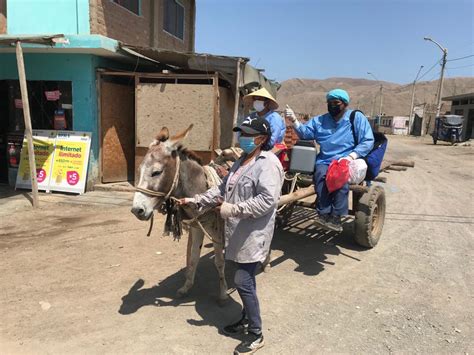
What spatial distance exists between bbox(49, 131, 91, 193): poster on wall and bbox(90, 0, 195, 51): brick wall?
247 centimetres

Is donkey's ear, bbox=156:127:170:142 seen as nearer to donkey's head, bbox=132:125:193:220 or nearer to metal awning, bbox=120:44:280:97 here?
donkey's head, bbox=132:125:193:220

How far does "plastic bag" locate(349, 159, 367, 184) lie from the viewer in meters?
4.99

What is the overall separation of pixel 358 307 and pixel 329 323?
0.50 m

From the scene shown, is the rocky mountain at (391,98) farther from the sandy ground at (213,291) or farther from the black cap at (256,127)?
the black cap at (256,127)

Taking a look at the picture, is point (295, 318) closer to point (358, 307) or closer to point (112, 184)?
point (358, 307)

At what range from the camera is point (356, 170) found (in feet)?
16.6

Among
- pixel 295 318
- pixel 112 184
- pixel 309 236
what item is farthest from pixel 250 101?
pixel 112 184

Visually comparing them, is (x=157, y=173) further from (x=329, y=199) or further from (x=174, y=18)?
(x=174, y=18)

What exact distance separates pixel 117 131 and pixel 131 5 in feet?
12.4

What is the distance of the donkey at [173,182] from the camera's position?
3.32 metres

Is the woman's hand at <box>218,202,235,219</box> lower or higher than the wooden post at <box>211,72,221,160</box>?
lower

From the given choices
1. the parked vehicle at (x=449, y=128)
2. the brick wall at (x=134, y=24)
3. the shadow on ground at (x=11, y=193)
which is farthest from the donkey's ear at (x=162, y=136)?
the parked vehicle at (x=449, y=128)

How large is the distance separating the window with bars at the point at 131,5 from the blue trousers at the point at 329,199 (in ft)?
25.8

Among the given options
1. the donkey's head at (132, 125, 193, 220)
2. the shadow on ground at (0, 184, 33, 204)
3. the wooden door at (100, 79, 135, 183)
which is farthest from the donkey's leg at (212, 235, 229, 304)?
the wooden door at (100, 79, 135, 183)
